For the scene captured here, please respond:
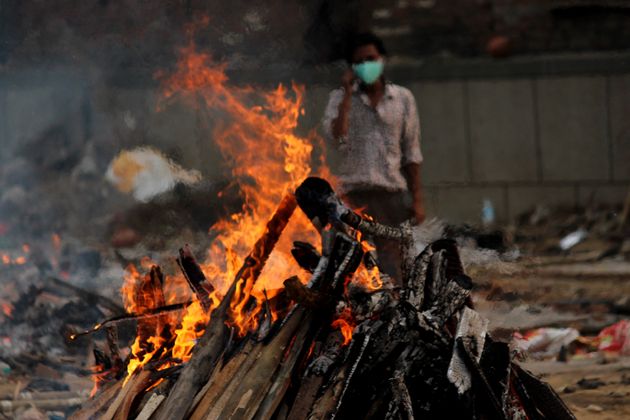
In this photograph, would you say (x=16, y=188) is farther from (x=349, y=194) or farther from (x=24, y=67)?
(x=349, y=194)

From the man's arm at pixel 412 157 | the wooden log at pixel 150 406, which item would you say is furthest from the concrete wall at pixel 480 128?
the wooden log at pixel 150 406

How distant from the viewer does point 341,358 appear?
13.0 ft

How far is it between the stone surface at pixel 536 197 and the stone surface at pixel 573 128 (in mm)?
159

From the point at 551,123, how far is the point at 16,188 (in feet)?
22.5

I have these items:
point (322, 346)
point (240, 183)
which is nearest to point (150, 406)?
point (322, 346)

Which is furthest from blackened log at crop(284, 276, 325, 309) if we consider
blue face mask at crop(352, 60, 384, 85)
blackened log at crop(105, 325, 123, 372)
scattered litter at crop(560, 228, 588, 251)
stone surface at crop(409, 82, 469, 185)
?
scattered litter at crop(560, 228, 588, 251)

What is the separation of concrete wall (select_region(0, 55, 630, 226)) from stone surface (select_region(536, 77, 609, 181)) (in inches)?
0.5

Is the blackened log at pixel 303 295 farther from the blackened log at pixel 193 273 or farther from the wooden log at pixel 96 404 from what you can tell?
the wooden log at pixel 96 404

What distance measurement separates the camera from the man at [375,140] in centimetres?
646

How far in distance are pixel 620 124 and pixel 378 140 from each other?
6697 millimetres

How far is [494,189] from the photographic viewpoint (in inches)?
475

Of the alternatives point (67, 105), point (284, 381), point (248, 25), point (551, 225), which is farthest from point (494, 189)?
point (284, 381)

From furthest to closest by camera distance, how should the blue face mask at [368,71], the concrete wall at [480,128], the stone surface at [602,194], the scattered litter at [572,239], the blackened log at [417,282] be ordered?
the stone surface at [602,194] < the scattered litter at [572,239] < the concrete wall at [480,128] < the blue face mask at [368,71] < the blackened log at [417,282]

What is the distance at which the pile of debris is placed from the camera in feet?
12.6
